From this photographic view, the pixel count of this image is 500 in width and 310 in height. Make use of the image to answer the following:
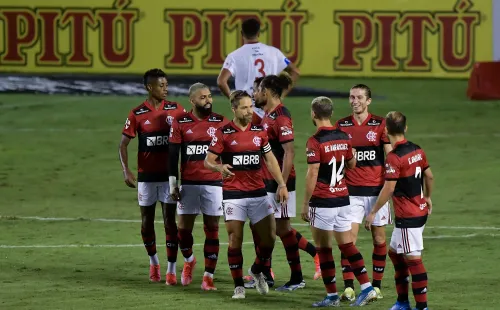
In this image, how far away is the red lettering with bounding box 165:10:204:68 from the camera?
101 feet

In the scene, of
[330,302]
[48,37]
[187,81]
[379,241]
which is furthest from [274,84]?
[48,37]

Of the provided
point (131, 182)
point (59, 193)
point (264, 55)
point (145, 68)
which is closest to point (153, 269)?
point (131, 182)

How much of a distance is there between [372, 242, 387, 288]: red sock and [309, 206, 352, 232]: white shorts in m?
0.82

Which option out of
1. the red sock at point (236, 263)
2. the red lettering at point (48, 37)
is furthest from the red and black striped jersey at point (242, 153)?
the red lettering at point (48, 37)

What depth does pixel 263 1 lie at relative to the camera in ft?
101

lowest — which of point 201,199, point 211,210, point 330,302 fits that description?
point 330,302

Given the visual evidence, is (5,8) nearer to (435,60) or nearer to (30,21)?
(30,21)

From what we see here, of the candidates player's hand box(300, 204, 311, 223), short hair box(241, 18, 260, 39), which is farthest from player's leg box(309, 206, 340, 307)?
short hair box(241, 18, 260, 39)

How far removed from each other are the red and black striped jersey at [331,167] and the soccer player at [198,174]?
4.95 ft

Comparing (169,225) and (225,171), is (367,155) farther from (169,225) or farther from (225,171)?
(169,225)

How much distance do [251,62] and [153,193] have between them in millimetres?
2233

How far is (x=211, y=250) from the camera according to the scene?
45.9 feet

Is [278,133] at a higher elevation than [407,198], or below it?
higher

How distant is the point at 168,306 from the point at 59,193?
373 inches
